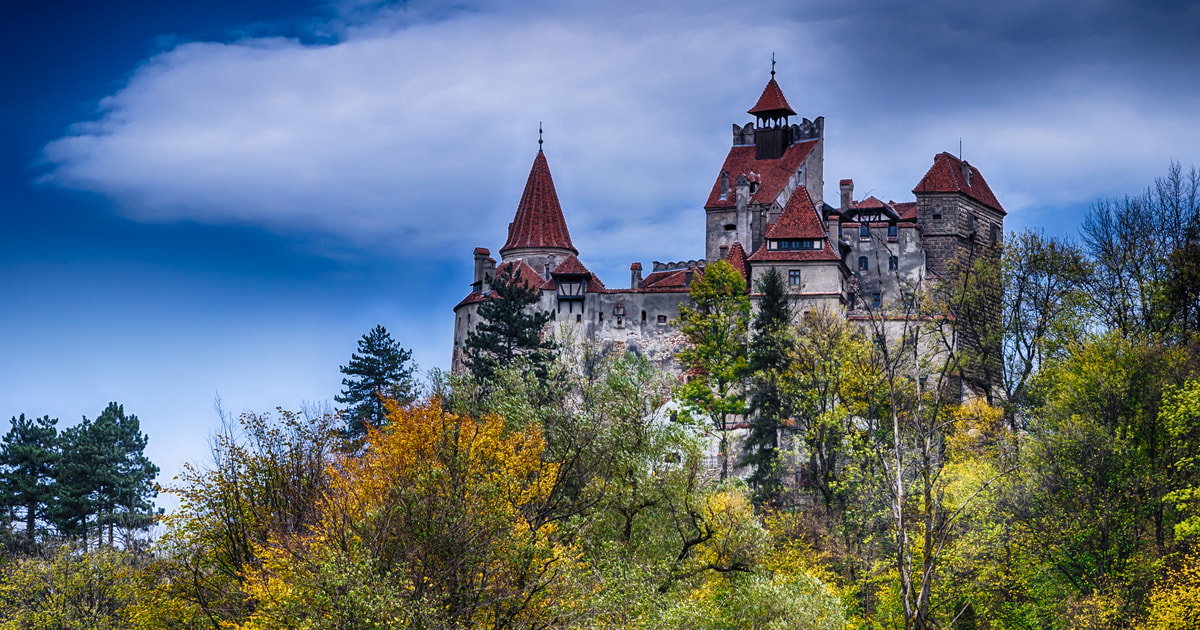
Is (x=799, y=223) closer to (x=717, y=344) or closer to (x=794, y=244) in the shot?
(x=794, y=244)

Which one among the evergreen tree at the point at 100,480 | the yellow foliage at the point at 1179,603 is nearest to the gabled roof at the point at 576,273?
the evergreen tree at the point at 100,480

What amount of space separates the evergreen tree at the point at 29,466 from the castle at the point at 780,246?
25.1 meters

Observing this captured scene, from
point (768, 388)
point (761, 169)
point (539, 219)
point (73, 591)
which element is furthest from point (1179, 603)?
point (539, 219)

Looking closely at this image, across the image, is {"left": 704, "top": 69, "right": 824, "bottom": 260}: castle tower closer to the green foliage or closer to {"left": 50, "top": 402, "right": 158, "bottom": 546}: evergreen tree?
{"left": 50, "top": 402, "right": 158, "bottom": 546}: evergreen tree

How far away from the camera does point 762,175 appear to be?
3474 inches

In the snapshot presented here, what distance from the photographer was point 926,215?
83375mm

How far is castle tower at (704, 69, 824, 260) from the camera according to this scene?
85125mm

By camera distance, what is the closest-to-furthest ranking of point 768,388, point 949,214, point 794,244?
point 768,388 < point 794,244 < point 949,214

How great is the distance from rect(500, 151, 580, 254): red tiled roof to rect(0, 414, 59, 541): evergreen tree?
103ft

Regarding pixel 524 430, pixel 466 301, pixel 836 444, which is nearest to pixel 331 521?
pixel 524 430

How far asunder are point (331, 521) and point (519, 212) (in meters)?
62.1

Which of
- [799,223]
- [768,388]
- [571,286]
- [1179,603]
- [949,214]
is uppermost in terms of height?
[949,214]

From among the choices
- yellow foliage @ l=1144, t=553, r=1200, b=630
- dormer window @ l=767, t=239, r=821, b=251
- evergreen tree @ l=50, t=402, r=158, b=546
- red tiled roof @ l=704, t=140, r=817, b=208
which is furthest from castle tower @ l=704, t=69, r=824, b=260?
yellow foliage @ l=1144, t=553, r=1200, b=630

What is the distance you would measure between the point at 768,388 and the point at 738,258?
22008 millimetres
